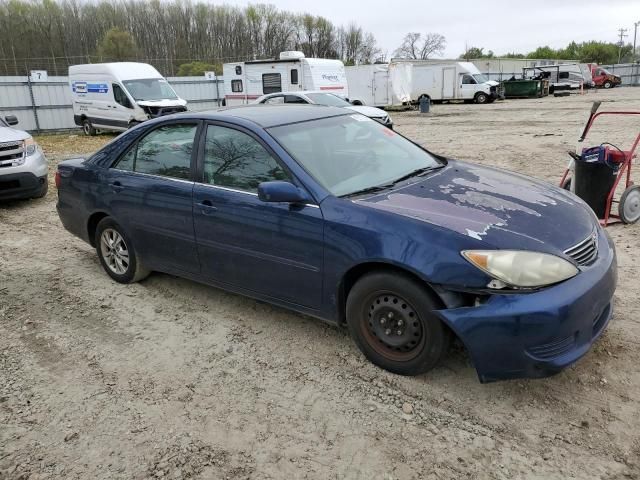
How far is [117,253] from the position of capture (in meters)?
4.92

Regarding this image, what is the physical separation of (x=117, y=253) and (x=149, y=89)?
15350 mm

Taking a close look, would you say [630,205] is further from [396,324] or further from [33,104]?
[33,104]

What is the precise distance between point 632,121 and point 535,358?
19353 mm

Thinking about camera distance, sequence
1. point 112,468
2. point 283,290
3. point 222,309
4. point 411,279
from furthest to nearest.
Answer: point 222,309
point 283,290
point 411,279
point 112,468

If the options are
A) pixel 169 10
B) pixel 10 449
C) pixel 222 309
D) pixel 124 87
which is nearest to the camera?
pixel 10 449

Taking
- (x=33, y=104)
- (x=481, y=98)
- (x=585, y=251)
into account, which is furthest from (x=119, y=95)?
(x=481, y=98)

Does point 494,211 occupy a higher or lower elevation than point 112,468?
higher

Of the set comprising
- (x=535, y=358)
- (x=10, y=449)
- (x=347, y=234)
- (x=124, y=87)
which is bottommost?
(x=10, y=449)

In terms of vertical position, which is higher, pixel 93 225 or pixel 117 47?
pixel 117 47

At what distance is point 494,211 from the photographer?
3193 mm

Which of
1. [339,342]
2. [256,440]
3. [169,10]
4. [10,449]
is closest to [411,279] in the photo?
[339,342]

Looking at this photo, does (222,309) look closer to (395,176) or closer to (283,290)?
(283,290)

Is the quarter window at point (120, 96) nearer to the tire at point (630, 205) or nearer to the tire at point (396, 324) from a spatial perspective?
the tire at point (630, 205)

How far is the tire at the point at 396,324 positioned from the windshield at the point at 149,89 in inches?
668
